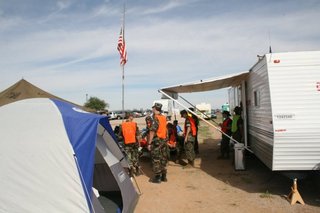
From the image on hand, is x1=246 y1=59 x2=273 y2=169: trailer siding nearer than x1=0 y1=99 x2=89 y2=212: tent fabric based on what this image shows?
No

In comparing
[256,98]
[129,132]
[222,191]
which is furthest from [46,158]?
[256,98]

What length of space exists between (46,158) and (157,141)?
12.8 feet

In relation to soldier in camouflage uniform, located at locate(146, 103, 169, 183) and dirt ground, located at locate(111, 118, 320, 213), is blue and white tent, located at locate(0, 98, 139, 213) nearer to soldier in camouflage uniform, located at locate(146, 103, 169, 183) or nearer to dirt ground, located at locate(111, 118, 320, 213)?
dirt ground, located at locate(111, 118, 320, 213)

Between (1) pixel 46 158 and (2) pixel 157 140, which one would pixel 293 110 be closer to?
(2) pixel 157 140

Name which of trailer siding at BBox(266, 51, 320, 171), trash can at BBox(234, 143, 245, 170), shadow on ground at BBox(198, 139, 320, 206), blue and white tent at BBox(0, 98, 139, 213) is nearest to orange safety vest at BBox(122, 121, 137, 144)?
shadow on ground at BBox(198, 139, 320, 206)

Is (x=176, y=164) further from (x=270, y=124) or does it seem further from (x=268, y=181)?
(x=270, y=124)

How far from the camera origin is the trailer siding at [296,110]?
6.20m

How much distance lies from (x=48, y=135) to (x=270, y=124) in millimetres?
4227

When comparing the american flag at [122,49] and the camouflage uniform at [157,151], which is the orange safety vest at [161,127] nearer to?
the camouflage uniform at [157,151]

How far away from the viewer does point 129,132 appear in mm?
9023

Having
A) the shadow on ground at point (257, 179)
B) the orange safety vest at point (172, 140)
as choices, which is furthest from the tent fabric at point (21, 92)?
the shadow on ground at point (257, 179)

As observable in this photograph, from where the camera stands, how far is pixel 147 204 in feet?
21.4

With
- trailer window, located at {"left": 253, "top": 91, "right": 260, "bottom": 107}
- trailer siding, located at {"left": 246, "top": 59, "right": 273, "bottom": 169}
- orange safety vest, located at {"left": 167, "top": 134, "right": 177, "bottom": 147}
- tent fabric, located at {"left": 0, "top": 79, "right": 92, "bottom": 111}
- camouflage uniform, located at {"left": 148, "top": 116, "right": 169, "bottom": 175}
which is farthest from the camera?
orange safety vest, located at {"left": 167, "top": 134, "right": 177, "bottom": 147}

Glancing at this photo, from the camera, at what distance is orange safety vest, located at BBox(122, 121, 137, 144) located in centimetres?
899
